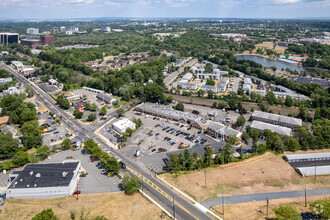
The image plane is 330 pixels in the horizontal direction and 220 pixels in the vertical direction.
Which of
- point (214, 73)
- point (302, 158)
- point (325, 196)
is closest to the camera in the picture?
point (325, 196)

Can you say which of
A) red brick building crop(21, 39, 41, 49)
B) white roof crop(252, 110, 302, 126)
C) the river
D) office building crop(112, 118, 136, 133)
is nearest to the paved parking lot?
office building crop(112, 118, 136, 133)

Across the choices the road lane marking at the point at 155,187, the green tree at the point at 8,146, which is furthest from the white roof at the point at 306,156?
the green tree at the point at 8,146

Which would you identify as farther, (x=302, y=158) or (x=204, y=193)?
(x=302, y=158)

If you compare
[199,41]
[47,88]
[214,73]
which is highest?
[199,41]

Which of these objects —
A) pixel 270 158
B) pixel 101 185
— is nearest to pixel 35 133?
pixel 101 185

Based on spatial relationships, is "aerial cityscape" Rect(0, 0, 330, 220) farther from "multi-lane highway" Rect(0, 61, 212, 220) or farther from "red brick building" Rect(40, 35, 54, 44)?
"red brick building" Rect(40, 35, 54, 44)

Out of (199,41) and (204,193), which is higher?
(199,41)

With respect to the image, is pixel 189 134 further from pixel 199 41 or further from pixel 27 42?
pixel 27 42
